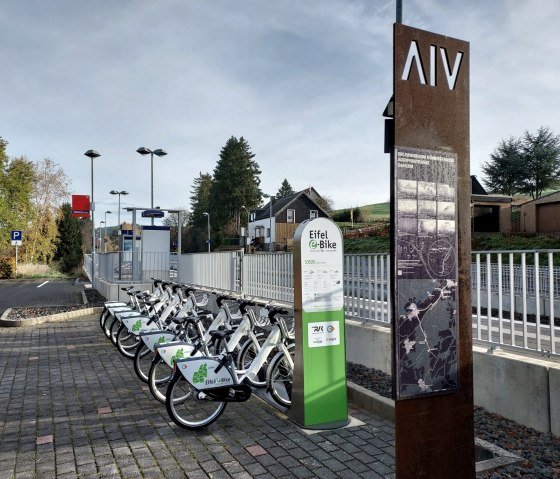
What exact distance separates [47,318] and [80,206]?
9908 mm

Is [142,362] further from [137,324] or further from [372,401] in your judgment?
[372,401]

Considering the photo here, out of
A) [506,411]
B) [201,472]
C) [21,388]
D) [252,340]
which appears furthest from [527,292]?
[21,388]

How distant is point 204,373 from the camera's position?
475 cm

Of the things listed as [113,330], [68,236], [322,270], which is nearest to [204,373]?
[322,270]

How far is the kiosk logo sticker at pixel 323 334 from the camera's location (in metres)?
4.83

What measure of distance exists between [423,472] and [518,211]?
37.1 meters

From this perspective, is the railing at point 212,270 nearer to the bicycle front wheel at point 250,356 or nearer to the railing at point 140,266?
the railing at point 140,266

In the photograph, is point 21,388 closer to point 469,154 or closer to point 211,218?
point 469,154

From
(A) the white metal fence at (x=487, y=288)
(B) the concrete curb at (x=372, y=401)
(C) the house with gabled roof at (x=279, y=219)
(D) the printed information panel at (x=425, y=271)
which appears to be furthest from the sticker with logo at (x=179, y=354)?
(C) the house with gabled roof at (x=279, y=219)

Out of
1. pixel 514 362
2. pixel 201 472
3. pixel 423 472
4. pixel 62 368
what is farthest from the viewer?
pixel 62 368

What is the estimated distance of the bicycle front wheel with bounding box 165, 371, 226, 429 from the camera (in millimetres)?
4609

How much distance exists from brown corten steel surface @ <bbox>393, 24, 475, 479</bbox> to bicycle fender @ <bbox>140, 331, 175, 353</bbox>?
13.4 feet

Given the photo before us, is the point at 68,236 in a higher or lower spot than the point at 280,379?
higher

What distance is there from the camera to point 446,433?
2.96m
